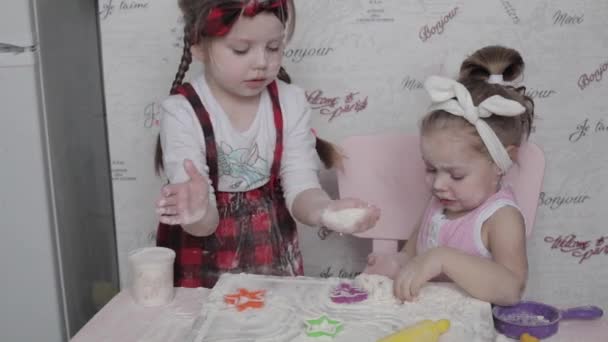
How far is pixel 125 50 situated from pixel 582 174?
130 cm

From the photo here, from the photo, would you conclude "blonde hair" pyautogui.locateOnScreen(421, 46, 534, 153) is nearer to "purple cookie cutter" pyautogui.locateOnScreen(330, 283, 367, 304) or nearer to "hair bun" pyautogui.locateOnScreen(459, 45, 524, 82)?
"hair bun" pyautogui.locateOnScreen(459, 45, 524, 82)

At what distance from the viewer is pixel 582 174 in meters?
1.78

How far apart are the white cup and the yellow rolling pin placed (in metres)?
0.37

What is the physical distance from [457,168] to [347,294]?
0.34 m

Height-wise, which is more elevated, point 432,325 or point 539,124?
point 539,124

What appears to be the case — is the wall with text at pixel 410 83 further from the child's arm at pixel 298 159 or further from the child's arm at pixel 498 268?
the child's arm at pixel 498 268

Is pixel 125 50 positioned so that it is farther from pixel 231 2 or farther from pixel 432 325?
pixel 432 325

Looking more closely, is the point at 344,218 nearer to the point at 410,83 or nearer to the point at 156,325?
the point at 156,325

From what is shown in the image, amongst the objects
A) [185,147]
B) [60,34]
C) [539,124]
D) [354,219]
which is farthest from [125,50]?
[539,124]

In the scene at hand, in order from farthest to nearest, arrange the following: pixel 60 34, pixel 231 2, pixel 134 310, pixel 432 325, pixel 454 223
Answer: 1. pixel 60 34
2. pixel 454 223
3. pixel 231 2
4. pixel 134 310
5. pixel 432 325

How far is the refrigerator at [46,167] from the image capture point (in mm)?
1514

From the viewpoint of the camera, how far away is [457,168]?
1.16 m

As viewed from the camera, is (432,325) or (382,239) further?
(382,239)

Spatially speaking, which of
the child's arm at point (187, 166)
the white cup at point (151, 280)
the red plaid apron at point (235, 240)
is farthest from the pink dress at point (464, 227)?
the white cup at point (151, 280)
